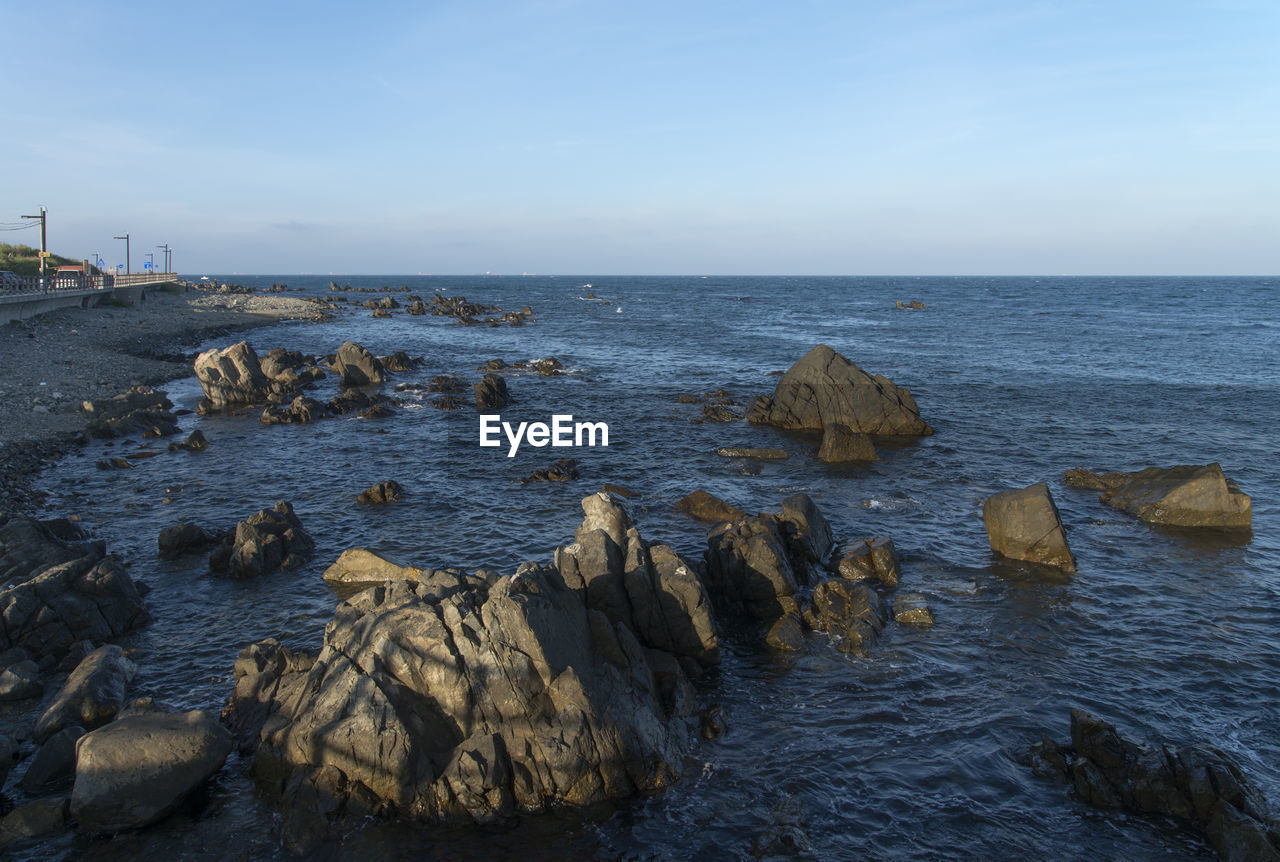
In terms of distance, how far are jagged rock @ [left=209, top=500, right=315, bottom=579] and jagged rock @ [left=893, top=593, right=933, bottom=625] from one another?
18.1 m

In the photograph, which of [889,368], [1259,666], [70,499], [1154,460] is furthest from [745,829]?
[889,368]

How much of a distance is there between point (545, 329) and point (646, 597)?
8701 centimetres

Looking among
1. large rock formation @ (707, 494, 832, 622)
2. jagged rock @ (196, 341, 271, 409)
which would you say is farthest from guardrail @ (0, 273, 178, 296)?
large rock formation @ (707, 494, 832, 622)

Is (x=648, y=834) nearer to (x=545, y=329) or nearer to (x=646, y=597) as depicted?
(x=646, y=597)

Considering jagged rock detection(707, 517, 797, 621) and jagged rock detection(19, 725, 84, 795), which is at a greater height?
jagged rock detection(707, 517, 797, 621)

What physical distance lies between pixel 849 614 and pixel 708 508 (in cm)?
857

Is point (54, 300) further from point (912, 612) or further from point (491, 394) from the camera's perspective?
point (912, 612)

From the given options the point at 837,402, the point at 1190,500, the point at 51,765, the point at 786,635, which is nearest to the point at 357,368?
the point at 837,402

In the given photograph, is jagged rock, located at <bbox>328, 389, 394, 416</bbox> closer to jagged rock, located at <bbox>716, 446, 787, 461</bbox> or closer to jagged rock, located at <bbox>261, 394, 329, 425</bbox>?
jagged rock, located at <bbox>261, 394, 329, 425</bbox>

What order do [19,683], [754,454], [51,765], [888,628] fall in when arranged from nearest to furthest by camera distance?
[51,765], [19,683], [888,628], [754,454]

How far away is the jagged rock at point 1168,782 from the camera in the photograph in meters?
12.0

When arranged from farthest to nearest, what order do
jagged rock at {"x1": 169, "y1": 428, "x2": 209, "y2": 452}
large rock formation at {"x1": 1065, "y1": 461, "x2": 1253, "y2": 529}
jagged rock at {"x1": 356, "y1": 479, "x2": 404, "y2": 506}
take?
jagged rock at {"x1": 169, "y1": 428, "x2": 209, "y2": 452}
jagged rock at {"x1": 356, "y1": 479, "x2": 404, "y2": 506}
large rock formation at {"x1": 1065, "y1": 461, "x2": 1253, "y2": 529}

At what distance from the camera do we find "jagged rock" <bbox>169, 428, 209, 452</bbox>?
35.9m

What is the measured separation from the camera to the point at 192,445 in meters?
36.1
